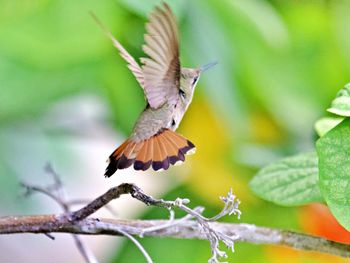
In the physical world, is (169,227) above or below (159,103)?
below

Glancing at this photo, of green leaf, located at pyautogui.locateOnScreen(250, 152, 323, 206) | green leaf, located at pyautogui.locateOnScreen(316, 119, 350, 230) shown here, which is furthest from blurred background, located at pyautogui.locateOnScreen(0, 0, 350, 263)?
green leaf, located at pyautogui.locateOnScreen(316, 119, 350, 230)

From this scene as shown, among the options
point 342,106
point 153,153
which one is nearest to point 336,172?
point 342,106

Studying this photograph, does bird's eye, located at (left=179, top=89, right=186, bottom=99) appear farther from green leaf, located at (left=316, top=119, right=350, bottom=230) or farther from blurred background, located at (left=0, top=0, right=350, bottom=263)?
blurred background, located at (left=0, top=0, right=350, bottom=263)

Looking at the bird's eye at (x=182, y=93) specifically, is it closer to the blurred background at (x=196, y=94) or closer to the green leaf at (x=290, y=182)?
the green leaf at (x=290, y=182)

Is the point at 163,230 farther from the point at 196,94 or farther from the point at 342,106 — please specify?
the point at 196,94

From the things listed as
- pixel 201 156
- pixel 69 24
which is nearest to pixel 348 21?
pixel 201 156

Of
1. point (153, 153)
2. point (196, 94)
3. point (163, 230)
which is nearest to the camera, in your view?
point (153, 153)
